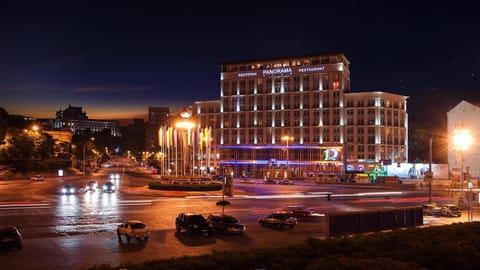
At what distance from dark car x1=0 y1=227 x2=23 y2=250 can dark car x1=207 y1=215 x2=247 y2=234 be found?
1189 centimetres

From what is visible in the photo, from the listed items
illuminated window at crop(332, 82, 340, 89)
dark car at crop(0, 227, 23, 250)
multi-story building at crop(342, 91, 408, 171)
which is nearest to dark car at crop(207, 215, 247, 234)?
dark car at crop(0, 227, 23, 250)

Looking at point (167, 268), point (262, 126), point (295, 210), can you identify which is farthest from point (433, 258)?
point (262, 126)

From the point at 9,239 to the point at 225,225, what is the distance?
41.8 feet

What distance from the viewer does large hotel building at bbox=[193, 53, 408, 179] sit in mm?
119500

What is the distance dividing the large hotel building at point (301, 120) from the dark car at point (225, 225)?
81.9 metres

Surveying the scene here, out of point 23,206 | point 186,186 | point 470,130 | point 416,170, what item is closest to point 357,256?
point 23,206

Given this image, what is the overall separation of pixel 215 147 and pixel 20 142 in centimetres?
5013

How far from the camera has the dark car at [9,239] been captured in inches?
990

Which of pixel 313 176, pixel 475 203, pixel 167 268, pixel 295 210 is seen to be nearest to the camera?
pixel 167 268

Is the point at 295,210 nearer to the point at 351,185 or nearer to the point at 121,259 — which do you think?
the point at 121,259

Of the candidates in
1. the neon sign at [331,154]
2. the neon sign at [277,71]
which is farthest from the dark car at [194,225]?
the neon sign at [277,71]

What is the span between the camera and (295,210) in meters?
40.0

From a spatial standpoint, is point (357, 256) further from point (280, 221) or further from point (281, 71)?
point (281, 71)

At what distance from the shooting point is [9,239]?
25250 mm
